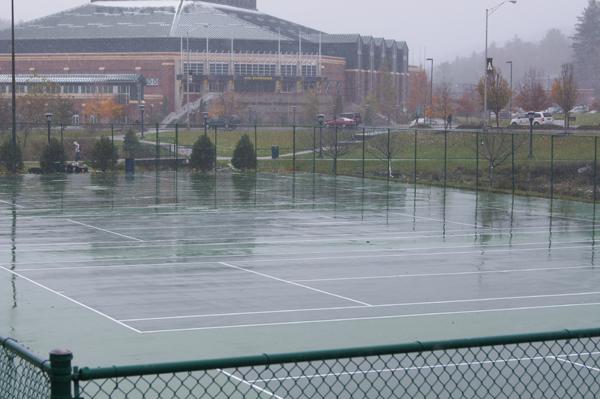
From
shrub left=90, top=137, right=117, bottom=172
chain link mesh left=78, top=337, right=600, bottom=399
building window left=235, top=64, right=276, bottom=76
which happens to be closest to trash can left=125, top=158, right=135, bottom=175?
shrub left=90, top=137, right=117, bottom=172

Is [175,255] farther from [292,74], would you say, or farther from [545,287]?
[292,74]

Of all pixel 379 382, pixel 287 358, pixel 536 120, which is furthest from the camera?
pixel 536 120

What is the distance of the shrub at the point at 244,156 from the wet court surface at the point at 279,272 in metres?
15.7

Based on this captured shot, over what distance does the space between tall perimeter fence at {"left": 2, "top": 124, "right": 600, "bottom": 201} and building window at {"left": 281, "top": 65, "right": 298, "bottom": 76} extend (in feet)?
145

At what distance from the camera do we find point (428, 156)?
6569cm

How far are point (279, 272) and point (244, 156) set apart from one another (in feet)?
113

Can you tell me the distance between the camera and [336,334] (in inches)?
641

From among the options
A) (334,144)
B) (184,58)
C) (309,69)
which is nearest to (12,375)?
(334,144)

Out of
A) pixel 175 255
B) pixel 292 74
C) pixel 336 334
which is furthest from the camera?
pixel 292 74

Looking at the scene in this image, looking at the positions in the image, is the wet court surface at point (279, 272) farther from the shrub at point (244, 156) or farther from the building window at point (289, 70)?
the building window at point (289, 70)

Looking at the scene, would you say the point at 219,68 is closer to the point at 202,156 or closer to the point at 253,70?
the point at 253,70

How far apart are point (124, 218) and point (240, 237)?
19.8ft

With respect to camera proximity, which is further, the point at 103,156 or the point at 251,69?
the point at 251,69

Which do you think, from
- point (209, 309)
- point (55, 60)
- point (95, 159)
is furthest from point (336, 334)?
point (55, 60)
